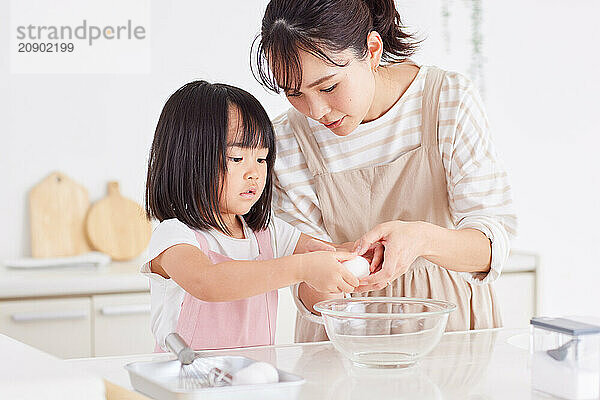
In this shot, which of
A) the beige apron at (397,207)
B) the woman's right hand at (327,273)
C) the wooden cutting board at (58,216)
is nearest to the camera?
the woman's right hand at (327,273)

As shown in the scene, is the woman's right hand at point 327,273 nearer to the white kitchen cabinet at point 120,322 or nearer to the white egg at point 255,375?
the white egg at point 255,375

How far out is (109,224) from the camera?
113 inches

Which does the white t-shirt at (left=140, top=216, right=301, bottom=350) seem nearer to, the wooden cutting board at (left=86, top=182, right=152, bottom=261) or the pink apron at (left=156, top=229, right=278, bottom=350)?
the pink apron at (left=156, top=229, right=278, bottom=350)

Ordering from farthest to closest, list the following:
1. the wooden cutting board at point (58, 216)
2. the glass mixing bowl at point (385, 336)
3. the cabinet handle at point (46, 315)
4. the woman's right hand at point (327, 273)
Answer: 1. the wooden cutting board at point (58, 216)
2. the cabinet handle at point (46, 315)
3. the woman's right hand at point (327, 273)
4. the glass mixing bowl at point (385, 336)

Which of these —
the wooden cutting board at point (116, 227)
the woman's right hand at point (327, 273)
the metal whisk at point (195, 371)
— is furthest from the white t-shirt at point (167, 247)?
the wooden cutting board at point (116, 227)

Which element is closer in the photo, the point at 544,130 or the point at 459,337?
the point at 459,337

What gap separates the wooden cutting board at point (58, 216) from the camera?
282cm

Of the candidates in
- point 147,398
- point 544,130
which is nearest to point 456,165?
point 147,398

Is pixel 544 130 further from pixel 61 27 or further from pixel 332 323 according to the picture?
pixel 332 323

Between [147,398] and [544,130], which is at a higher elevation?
[544,130]

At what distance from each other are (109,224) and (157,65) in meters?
0.58

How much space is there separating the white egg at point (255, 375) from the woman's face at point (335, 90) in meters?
0.57

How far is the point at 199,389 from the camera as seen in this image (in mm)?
924

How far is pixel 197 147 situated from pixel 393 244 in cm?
39
